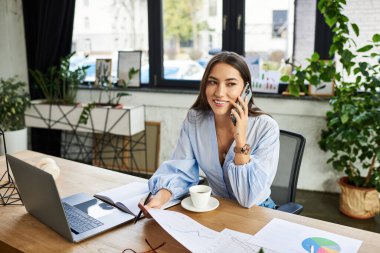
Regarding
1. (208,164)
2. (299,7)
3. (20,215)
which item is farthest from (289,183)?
(299,7)

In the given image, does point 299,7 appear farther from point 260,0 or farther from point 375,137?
point 375,137

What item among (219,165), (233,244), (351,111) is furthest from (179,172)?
(351,111)

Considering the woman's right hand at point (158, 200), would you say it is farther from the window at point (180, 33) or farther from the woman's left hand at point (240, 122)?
the window at point (180, 33)

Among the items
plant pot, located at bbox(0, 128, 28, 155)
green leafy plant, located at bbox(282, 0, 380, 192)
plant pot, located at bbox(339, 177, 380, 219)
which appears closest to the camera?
green leafy plant, located at bbox(282, 0, 380, 192)

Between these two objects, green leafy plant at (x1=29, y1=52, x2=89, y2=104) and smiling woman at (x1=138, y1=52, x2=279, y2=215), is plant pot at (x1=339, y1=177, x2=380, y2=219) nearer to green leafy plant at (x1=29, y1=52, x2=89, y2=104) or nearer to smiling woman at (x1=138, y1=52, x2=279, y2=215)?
smiling woman at (x1=138, y1=52, x2=279, y2=215)

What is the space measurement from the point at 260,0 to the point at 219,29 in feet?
1.41

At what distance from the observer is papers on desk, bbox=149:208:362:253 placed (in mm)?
1028

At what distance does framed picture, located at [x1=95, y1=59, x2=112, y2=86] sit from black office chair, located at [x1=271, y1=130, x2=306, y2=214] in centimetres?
232

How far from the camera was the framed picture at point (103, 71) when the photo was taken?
12.0 feet

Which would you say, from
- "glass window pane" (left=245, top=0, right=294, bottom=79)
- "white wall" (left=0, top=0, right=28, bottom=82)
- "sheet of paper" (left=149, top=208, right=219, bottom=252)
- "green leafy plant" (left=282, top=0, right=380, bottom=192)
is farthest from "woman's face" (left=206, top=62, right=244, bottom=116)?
"white wall" (left=0, top=0, right=28, bottom=82)

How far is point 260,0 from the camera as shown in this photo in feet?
10.8

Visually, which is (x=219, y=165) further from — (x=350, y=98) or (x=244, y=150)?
(x=350, y=98)

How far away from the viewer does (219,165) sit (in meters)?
1.52

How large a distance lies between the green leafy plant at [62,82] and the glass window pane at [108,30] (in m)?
0.28
